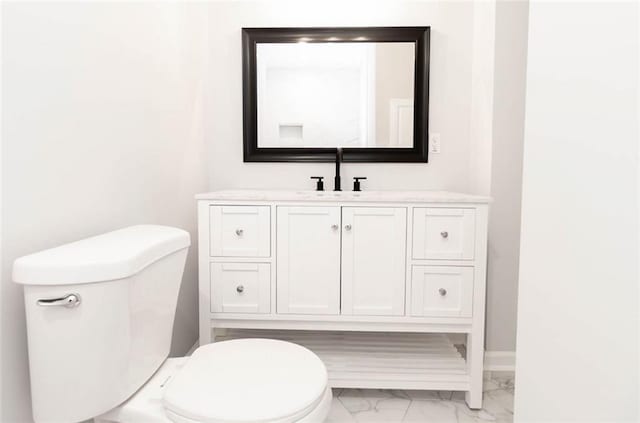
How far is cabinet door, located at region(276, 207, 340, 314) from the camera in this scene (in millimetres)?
1680

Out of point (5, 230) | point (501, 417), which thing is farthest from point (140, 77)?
point (501, 417)

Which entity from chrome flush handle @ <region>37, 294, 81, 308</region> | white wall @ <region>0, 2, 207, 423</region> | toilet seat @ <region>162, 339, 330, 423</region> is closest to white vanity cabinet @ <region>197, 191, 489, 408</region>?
white wall @ <region>0, 2, 207, 423</region>

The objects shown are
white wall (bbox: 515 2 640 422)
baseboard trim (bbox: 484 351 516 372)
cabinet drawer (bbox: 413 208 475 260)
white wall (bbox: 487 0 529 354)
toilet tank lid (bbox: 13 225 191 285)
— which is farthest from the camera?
baseboard trim (bbox: 484 351 516 372)

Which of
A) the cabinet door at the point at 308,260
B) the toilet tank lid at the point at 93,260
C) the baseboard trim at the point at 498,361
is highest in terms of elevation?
the toilet tank lid at the point at 93,260

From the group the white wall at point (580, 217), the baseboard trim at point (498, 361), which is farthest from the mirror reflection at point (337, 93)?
the white wall at point (580, 217)

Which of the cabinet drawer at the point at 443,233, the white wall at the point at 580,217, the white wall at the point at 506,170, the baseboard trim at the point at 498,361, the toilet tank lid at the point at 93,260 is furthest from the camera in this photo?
the baseboard trim at the point at 498,361

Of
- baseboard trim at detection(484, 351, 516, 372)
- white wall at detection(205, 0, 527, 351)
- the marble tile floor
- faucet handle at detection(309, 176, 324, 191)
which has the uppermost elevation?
white wall at detection(205, 0, 527, 351)

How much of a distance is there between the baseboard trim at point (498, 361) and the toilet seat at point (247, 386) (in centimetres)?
127

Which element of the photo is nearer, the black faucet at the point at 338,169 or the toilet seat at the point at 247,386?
the toilet seat at the point at 247,386

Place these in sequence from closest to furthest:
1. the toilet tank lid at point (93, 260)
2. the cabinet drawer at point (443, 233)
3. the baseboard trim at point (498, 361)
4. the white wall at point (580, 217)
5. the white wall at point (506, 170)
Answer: the white wall at point (580, 217), the toilet tank lid at point (93, 260), the cabinet drawer at point (443, 233), the white wall at point (506, 170), the baseboard trim at point (498, 361)

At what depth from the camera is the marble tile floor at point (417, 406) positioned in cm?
169

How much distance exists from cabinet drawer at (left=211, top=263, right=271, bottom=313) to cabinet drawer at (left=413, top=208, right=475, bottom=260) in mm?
632

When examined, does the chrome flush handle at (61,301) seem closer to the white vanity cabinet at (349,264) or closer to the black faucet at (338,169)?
the white vanity cabinet at (349,264)

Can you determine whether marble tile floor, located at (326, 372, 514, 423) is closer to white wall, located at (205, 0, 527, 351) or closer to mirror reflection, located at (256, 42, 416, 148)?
white wall, located at (205, 0, 527, 351)
